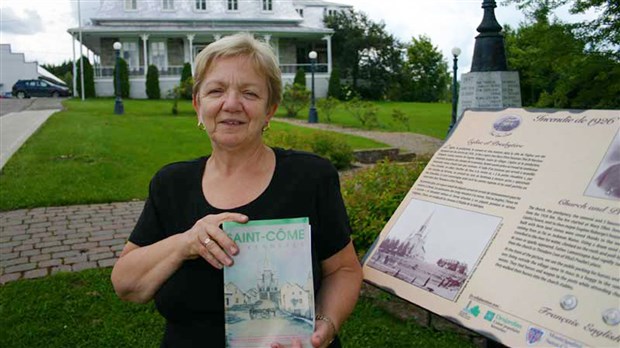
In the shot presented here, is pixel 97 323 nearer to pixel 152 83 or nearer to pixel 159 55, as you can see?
pixel 152 83

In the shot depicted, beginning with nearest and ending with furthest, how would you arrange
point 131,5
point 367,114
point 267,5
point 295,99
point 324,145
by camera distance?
1. point 324,145
2. point 367,114
3. point 295,99
4. point 131,5
5. point 267,5

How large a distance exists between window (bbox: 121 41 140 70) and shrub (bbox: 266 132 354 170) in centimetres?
2865

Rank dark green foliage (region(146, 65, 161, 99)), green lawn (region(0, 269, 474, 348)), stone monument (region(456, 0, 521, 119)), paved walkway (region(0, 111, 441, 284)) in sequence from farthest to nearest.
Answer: dark green foliage (region(146, 65, 161, 99)) → stone monument (region(456, 0, 521, 119)) → paved walkway (region(0, 111, 441, 284)) → green lawn (region(0, 269, 474, 348))

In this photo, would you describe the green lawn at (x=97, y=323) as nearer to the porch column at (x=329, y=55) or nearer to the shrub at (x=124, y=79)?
the shrub at (x=124, y=79)

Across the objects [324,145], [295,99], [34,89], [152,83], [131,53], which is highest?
[131,53]

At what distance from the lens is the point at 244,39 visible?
2.09m

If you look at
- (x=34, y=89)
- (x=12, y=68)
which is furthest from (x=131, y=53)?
(x=12, y=68)

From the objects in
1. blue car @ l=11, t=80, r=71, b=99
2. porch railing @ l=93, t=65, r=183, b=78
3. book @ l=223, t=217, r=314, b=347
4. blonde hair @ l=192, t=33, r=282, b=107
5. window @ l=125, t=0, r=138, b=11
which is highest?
window @ l=125, t=0, r=138, b=11

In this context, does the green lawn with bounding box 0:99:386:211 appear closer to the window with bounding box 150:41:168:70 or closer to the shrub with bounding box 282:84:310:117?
the shrub with bounding box 282:84:310:117

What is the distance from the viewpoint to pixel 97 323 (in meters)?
4.32

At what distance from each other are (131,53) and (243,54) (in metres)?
38.7

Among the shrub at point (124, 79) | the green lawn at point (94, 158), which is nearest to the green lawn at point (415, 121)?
the green lawn at point (94, 158)

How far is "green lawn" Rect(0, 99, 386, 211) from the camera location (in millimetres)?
8959

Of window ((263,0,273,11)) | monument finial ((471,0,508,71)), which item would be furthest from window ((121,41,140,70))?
monument finial ((471,0,508,71))
